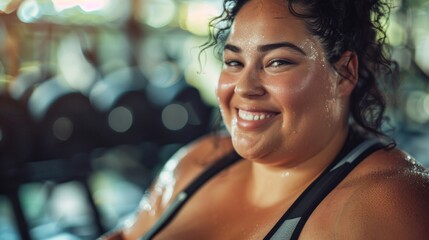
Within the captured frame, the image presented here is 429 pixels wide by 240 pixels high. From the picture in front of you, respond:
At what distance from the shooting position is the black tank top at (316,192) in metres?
1.26

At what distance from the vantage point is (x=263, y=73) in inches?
52.8

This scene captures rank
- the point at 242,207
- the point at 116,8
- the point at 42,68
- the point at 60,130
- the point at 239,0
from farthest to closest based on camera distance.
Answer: the point at 116,8, the point at 42,68, the point at 60,130, the point at 242,207, the point at 239,0

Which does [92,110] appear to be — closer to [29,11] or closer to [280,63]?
[29,11]

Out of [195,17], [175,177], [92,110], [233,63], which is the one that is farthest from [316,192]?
[195,17]

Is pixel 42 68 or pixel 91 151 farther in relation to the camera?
pixel 42 68

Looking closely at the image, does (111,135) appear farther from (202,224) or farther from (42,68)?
(202,224)

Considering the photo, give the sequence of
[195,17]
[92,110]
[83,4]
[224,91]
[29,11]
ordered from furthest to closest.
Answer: [195,17]
[83,4]
[29,11]
[92,110]
[224,91]

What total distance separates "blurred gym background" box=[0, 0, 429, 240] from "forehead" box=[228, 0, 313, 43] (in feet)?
5.76

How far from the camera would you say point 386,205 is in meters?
1.18

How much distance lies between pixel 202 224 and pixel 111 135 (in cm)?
314

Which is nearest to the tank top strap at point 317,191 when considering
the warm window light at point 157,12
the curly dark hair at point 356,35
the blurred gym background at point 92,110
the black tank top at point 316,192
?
the black tank top at point 316,192

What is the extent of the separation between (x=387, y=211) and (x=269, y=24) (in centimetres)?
50

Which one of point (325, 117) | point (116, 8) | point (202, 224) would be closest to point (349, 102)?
point (325, 117)

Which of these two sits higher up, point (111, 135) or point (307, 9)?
point (307, 9)
